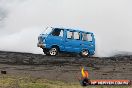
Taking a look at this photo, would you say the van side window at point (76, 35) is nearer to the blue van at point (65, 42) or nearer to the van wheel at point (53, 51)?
the blue van at point (65, 42)

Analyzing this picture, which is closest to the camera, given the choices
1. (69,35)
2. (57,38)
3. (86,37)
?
(57,38)

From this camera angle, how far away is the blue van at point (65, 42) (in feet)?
92.8

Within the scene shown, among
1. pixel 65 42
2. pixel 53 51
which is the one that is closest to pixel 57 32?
pixel 65 42

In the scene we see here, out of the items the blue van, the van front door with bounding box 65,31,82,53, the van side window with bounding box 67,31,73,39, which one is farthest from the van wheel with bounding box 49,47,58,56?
the van side window with bounding box 67,31,73,39

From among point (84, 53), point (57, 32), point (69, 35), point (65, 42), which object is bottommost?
point (84, 53)

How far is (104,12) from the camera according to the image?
48438 millimetres

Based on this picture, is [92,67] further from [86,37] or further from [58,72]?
[86,37]

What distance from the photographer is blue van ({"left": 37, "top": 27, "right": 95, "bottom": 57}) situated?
92.8ft

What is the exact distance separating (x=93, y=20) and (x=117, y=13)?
3438 mm

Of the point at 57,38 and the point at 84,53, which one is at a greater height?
the point at 57,38

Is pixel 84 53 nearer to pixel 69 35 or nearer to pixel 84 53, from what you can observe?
pixel 84 53

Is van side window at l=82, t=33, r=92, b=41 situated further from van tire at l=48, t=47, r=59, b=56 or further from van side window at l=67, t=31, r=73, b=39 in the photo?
van tire at l=48, t=47, r=59, b=56

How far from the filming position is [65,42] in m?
28.8

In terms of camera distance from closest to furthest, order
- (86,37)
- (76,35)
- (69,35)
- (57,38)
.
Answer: (57,38)
(69,35)
(76,35)
(86,37)
